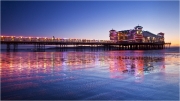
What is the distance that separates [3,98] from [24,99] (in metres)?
0.67

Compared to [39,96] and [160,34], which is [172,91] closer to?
[39,96]

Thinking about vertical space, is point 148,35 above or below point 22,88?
above

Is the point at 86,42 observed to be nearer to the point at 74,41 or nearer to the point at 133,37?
the point at 74,41

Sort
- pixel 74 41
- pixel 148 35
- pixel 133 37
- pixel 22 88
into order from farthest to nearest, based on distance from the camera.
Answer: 1. pixel 148 35
2. pixel 133 37
3. pixel 74 41
4. pixel 22 88

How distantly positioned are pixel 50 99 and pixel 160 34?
557ft

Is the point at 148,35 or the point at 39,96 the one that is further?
the point at 148,35

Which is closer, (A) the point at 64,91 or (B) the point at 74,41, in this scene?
(A) the point at 64,91

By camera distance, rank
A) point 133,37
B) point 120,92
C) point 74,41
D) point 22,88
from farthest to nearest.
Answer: point 133,37 → point 74,41 → point 22,88 → point 120,92

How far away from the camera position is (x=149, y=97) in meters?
6.35

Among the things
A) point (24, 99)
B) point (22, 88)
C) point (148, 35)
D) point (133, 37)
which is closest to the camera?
point (24, 99)

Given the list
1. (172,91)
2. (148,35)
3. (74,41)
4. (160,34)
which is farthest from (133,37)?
(172,91)

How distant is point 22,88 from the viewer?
755cm

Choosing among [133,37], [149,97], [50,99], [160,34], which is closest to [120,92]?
[149,97]

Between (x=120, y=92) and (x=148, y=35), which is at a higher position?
(x=148, y=35)
